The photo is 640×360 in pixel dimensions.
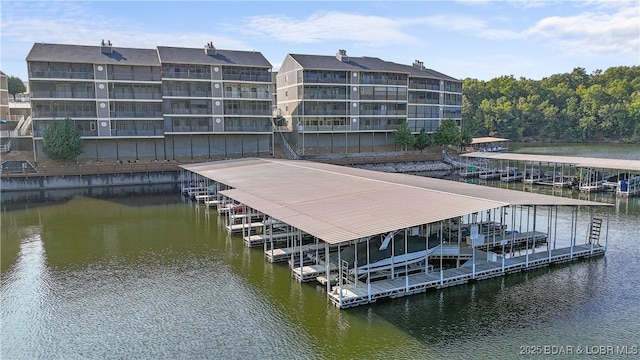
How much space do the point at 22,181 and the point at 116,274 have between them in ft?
108

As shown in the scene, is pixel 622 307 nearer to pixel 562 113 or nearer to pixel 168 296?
pixel 168 296

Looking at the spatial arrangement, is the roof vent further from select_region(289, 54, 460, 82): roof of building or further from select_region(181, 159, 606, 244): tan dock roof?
select_region(181, 159, 606, 244): tan dock roof

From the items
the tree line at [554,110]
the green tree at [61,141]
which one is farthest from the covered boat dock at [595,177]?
the tree line at [554,110]

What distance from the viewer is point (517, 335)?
16.9 metres

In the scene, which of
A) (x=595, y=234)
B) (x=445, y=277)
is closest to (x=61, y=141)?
(x=445, y=277)

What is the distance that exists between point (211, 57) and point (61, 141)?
66.6 feet

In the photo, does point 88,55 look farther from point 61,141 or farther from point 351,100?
point 351,100

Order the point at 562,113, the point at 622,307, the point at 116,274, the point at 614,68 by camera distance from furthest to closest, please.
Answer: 1. the point at 614,68
2. the point at 562,113
3. the point at 116,274
4. the point at 622,307

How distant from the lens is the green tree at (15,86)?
9800 cm

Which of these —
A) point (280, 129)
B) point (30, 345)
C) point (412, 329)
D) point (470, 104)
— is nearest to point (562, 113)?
point (470, 104)

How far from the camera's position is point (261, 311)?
1950 cm

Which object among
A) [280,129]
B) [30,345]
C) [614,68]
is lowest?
[30,345]

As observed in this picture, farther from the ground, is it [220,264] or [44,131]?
[44,131]

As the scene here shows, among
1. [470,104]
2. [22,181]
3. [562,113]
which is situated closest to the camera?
[22,181]
